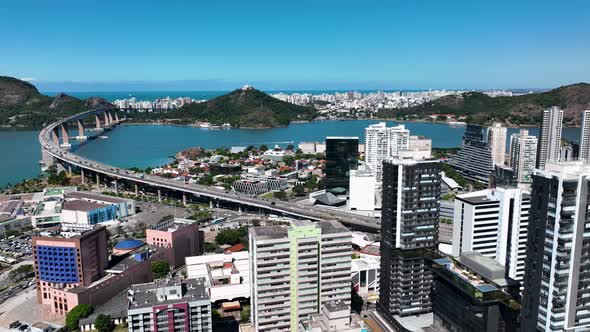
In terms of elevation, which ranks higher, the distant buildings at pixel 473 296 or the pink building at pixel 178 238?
the distant buildings at pixel 473 296

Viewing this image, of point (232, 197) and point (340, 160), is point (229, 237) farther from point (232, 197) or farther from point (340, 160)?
point (340, 160)

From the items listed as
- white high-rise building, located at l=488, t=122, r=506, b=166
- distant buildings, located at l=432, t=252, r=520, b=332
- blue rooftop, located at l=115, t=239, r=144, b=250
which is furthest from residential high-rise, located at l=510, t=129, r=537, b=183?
blue rooftop, located at l=115, t=239, r=144, b=250

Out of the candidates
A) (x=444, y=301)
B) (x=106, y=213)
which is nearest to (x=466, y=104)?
(x=106, y=213)

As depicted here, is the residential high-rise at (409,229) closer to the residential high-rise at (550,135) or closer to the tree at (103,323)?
the tree at (103,323)

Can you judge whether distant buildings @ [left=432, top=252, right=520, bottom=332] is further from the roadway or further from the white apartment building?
the white apartment building

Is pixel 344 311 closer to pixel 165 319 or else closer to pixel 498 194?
pixel 165 319

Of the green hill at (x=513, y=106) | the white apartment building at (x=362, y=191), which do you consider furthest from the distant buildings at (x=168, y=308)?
the green hill at (x=513, y=106)
